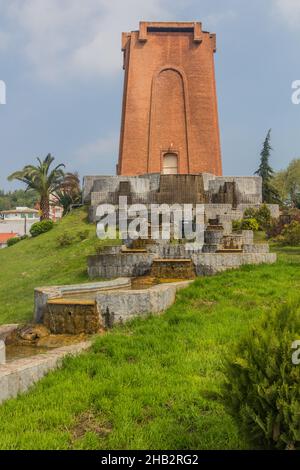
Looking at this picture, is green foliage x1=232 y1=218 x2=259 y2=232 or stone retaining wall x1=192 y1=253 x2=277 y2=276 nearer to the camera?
stone retaining wall x1=192 y1=253 x2=277 y2=276

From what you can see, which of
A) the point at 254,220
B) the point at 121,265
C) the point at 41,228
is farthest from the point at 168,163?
the point at 121,265

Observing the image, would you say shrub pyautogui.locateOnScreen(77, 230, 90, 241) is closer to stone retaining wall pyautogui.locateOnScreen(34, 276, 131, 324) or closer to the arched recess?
stone retaining wall pyautogui.locateOnScreen(34, 276, 131, 324)

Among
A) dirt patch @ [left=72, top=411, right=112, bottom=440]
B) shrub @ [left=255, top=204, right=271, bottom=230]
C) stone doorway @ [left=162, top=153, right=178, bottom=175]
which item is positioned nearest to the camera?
dirt patch @ [left=72, top=411, right=112, bottom=440]

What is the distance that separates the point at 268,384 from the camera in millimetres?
3076

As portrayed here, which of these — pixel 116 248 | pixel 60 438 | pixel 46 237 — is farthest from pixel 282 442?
pixel 46 237

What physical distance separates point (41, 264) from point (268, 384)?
1581 centimetres

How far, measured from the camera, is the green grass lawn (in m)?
3.79

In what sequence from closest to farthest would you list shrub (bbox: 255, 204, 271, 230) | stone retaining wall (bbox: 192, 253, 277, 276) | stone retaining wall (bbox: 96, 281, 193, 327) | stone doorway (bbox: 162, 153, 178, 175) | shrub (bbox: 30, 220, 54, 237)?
1. stone retaining wall (bbox: 96, 281, 193, 327)
2. stone retaining wall (bbox: 192, 253, 277, 276)
3. shrub (bbox: 255, 204, 271, 230)
4. shrub (bbox: 30, 220, 54, 237)
5. stone doorway (bbox: 162, 153, 178, 175)

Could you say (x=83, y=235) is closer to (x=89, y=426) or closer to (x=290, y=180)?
(x=89, y=426)

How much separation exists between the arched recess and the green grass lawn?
22.5 meters

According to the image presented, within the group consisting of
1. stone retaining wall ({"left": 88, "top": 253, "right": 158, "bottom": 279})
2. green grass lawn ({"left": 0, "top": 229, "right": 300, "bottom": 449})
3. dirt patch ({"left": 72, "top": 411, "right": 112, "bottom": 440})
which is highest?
stone retaining wall ({"left": 88, "top": 253, "right": 158, "bottom": 279})

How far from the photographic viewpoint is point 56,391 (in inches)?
187

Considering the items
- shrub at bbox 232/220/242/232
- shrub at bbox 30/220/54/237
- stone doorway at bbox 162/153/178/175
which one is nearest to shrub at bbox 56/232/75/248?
shrub at bbox 30/220/54/237
